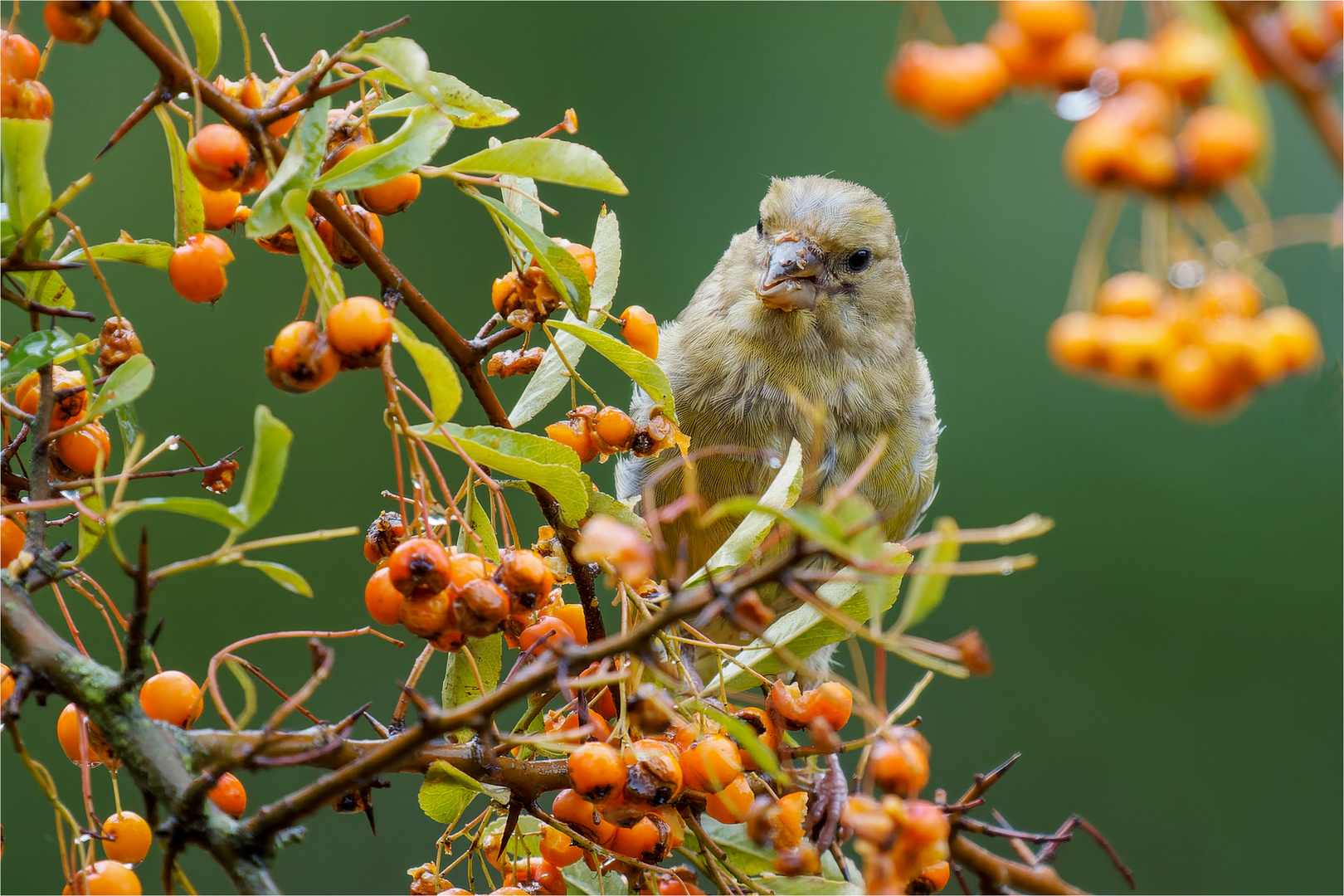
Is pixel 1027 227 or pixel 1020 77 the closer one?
pixel 1020 77

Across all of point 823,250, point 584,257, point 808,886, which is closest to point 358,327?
point 584,257

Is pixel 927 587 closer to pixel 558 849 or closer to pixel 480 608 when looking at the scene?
pixel 480 608

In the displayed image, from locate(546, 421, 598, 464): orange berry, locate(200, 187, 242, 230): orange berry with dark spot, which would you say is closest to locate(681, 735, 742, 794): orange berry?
locate(546, 421, 598, 464): orange berry

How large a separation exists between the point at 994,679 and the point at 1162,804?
2.10ft

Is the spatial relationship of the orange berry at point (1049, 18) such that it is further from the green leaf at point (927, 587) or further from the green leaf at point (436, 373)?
the green leaf at point (436, 373)

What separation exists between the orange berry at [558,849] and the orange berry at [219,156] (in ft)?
1.82

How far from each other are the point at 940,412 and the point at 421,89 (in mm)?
3094

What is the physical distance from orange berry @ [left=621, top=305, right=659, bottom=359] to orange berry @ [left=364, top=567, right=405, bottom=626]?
0.33m

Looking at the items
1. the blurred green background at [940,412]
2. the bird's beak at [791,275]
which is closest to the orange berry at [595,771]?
the bird's beak at [791,275]

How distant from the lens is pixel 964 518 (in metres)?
3.92

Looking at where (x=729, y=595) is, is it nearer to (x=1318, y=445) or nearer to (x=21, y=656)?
(x=21, y=656)

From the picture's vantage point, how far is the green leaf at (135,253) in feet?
2.84

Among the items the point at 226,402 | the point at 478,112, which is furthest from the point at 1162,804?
the point at 478,112

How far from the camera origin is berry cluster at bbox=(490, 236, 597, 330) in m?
0.90
